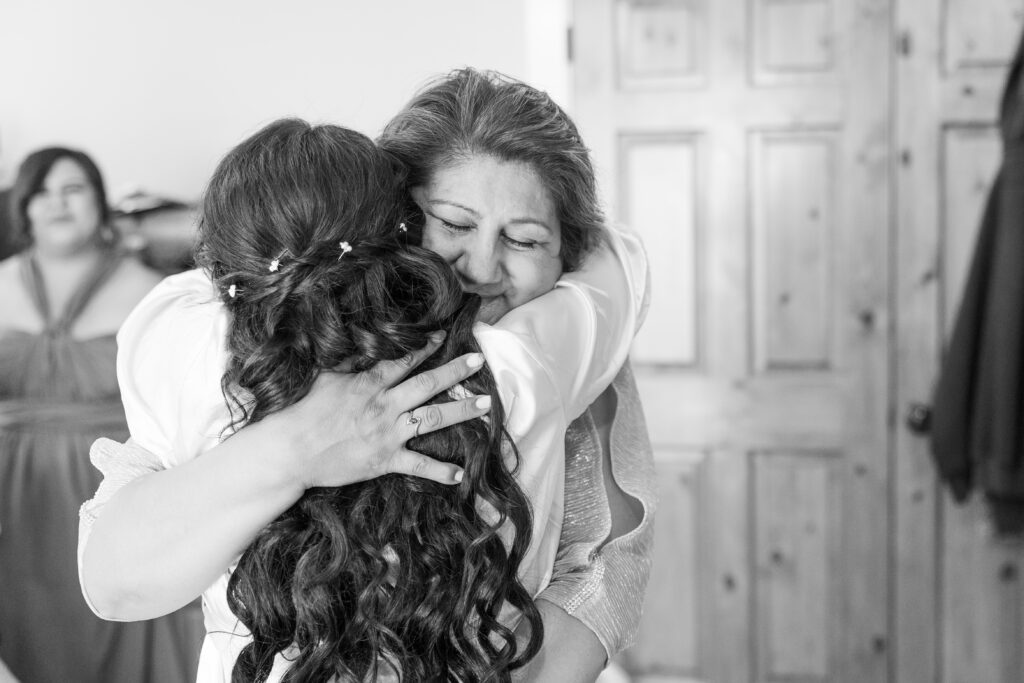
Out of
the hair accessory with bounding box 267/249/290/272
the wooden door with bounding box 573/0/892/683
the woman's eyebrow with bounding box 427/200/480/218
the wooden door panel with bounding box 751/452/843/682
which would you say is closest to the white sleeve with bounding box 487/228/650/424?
the woman's eyebrow with bounding box 427/200/480/218

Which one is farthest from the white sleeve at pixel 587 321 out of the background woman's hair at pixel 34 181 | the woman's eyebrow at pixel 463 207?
the background woman's hair at pixel 34 181

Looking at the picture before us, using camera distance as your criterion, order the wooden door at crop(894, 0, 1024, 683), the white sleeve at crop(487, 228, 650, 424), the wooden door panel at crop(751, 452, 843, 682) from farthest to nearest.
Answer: the wooden door panel at crop(751, 452, 843, 682) < the wooden door at crop(894, 0, 1024, 683) < the white sleeve at crop(487, 228, 650, 424)

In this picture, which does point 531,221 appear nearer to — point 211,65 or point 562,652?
point 562,652

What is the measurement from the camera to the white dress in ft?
2.79

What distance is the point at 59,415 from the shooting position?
194cm

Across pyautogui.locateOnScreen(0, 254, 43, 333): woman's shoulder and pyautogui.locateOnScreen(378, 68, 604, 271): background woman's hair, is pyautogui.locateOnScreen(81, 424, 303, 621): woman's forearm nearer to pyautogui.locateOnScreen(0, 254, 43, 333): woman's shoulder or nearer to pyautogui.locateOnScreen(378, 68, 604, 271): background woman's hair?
pyautogui.locateOnScreen(378, 68, 604, 271): background woman's hair

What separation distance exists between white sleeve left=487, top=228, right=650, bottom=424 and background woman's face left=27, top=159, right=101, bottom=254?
1.32 m

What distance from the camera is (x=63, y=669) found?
6.23ft

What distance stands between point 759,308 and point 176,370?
6.98 ft

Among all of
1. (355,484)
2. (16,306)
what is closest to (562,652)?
(355,484)

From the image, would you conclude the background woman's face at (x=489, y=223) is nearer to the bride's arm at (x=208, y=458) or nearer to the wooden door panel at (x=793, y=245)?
the bride's arm at (x=208, y=458)

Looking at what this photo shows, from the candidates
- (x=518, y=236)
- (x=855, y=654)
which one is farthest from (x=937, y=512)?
(x=518, y=236)

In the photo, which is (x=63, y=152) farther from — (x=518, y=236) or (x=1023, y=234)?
(x=1023, y=234)

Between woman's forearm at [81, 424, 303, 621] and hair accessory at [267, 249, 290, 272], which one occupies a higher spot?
hair accessory at [267, 249, 290, 272]
